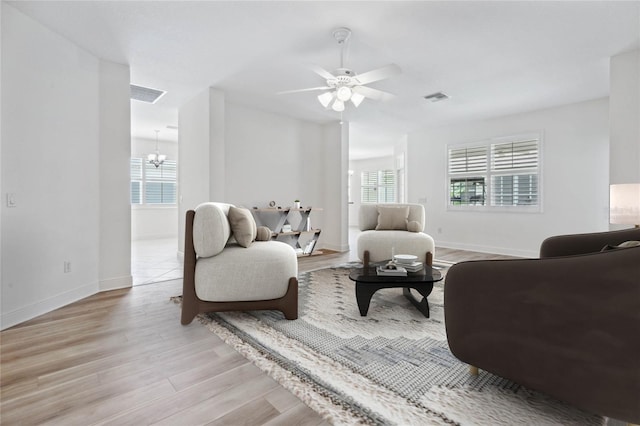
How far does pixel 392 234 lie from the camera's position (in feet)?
12.9

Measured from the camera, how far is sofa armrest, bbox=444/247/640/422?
1061mm

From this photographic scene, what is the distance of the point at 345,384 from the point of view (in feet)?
4.99

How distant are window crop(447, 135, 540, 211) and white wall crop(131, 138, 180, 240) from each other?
6877 millimetres

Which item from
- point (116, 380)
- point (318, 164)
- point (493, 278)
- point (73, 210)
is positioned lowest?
point (116, 380)

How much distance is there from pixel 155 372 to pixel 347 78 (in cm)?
264

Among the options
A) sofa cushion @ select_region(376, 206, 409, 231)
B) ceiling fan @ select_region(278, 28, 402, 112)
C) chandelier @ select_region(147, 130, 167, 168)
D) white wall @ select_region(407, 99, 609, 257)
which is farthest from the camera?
chandelier @ select_region(147, 130, 167, 168)

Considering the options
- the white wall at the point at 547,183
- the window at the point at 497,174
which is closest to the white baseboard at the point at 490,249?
the white wall at the point at 547,183

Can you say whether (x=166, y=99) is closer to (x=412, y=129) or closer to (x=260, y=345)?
(x=260, y=345)

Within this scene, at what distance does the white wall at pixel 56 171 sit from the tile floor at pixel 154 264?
0.44m

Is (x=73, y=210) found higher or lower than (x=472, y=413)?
higher

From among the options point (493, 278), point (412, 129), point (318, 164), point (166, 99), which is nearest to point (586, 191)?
point (412, 129)

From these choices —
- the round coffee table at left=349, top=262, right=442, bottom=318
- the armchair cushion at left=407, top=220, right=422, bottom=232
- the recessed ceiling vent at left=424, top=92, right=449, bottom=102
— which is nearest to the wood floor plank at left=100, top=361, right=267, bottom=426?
the round coffee table at left=349, top=262, right=442, bottom=318

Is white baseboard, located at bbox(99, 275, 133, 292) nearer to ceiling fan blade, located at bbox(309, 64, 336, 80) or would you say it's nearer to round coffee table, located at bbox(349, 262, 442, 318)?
round coffee table, located at bbox(349, 262, 442, 318)

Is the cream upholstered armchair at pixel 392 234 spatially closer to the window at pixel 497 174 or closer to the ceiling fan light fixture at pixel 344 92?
the ceiling fan light fixture at pixel 344 92
